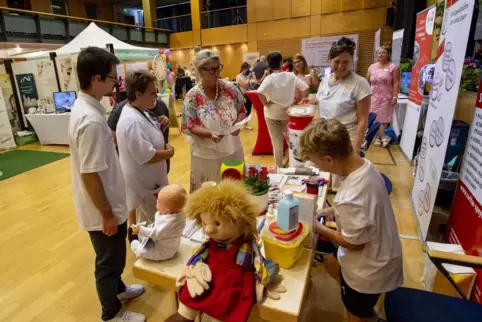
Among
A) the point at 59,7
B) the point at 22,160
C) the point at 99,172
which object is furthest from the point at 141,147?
the point at 59,7

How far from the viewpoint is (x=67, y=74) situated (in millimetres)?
6641

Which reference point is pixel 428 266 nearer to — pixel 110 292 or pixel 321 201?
pixel 321 201

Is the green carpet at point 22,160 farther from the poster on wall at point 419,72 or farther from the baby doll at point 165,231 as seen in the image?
the poster on wall at point 419,72

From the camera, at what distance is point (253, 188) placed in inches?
63.4

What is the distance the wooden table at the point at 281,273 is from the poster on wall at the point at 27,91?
7.18 m

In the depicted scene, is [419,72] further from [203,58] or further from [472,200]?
[203,58]

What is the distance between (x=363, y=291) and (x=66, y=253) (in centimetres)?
243

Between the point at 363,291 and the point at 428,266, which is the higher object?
the point at 363,291

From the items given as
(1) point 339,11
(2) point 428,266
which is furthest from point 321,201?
(1) point 339,11

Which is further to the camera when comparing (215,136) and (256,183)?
(215,136)

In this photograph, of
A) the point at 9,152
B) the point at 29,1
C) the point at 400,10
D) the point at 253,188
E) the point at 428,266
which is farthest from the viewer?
the point at 29,1

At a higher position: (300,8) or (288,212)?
(300,8)

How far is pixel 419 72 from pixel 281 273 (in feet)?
12.2

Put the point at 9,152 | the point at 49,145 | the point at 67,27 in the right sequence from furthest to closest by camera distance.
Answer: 1. the point at 67,27
2. the point at 49,145
3. the point at 9,152
